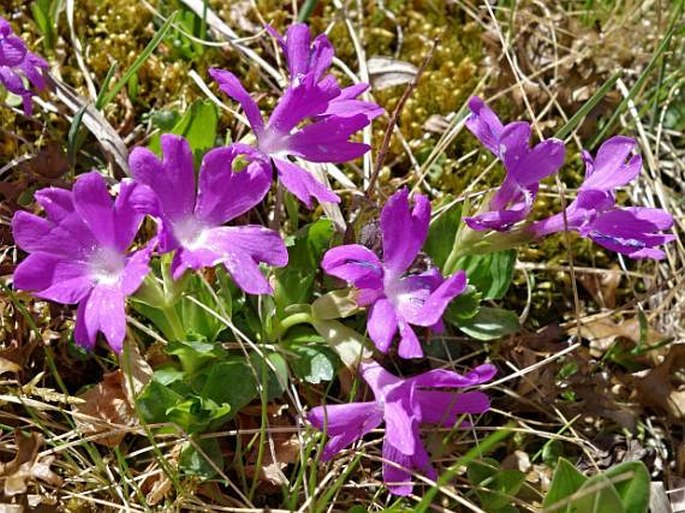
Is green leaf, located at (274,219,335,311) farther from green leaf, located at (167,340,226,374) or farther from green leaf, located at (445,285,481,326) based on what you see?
green leaf, located at (445,285,481,326)

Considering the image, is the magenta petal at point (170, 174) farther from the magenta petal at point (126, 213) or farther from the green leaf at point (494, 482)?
the green leaf at point (494, 482)

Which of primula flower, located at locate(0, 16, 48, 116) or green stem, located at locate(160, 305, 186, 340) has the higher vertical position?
primula flower, located at locate(0, 16, 48, 116)

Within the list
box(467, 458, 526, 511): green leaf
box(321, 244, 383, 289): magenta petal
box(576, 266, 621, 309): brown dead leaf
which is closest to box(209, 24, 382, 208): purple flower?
box(321, 244, 383, 289): magenta petal

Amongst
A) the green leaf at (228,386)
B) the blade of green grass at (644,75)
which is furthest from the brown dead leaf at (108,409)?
the blade of green grass at (644,75)

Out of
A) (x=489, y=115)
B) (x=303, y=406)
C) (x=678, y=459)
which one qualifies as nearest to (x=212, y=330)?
(x=303, y=406)

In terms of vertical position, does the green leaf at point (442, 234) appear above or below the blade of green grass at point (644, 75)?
below

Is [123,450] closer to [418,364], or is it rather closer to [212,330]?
[212,330]
